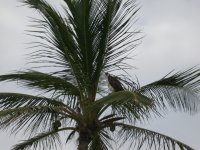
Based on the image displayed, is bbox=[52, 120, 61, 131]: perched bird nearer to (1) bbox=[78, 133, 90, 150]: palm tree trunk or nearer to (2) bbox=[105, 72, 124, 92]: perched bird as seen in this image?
(1) bbox=[78, 133, 90, 150]: palm tree trunk

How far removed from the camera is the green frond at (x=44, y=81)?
9750mm

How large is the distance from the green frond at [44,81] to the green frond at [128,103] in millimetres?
742

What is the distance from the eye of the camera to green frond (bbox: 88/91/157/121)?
7.88 m

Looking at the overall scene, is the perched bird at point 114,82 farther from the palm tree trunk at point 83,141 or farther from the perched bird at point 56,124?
the perched bird at point 56,124

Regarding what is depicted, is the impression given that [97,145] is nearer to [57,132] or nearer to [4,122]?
[57,132]

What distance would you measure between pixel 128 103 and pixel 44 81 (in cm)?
164

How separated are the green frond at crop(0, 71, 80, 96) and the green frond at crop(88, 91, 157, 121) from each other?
0.74m

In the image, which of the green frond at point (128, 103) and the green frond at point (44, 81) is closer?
the green frond at point (128, 103)

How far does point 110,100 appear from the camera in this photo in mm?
8359

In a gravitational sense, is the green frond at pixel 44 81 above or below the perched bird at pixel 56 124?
above

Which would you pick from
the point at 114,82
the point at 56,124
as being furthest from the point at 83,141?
the point at 114,82

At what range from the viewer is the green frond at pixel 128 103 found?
25.9 feet

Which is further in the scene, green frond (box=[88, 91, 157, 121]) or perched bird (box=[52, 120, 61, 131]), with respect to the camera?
perched bird (box=[52, 120, 61, 131])

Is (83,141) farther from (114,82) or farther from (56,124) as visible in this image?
(114,82)
